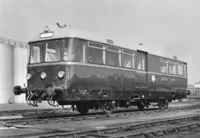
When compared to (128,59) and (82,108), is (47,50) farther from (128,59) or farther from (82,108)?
(128,59)

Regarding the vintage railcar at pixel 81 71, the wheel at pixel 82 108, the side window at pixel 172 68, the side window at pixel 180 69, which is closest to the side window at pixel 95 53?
the vintage railcar at pixel 81 71

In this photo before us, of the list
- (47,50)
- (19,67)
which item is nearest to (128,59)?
(47,50)

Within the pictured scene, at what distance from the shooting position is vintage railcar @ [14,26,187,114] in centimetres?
1354

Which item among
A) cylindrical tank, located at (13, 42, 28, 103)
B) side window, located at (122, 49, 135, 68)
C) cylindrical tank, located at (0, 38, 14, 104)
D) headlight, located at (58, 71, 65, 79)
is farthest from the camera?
cylindrical tank, located at (13, 42, 28, 103)

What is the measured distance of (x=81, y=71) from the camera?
13875 mm

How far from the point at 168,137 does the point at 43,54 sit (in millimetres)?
7293

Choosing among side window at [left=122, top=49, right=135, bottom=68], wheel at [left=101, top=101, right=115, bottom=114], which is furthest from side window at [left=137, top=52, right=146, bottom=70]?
wheel at [left=101, top=101, right=115, bottom=114]

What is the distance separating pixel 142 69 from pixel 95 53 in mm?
4556

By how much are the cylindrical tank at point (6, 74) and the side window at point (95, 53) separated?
20507 millimetres

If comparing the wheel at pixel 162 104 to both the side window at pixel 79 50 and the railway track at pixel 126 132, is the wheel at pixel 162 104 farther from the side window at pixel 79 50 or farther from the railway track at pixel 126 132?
the side window at pixel 79 50

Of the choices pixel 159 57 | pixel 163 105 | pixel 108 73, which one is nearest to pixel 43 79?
pixel 108 73

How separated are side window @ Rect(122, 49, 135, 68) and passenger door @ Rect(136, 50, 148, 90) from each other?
560mm

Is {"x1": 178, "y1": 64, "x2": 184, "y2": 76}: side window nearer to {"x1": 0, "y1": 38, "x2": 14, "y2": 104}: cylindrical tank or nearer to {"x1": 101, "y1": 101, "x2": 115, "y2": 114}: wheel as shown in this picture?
{"x1": 101, "y1": 101, "x2": 115, "y2": 114}: wheel

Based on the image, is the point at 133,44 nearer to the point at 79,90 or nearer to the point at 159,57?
the point at 159,57
